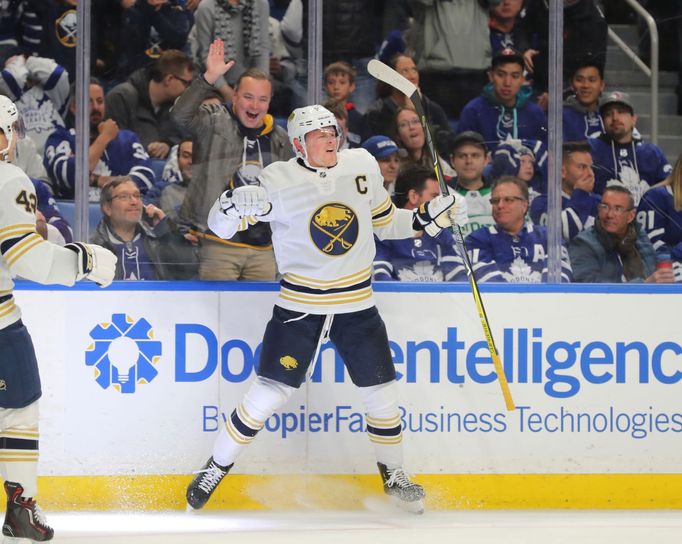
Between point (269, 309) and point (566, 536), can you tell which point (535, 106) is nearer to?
point (269, 309)

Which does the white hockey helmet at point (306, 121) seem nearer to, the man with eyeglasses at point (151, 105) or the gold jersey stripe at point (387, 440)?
the man with eyeglasses at point (151, 105)

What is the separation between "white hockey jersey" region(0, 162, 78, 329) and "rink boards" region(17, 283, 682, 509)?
0.79 metres

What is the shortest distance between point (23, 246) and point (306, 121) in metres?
1.05

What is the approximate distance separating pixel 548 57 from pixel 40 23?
1824mm

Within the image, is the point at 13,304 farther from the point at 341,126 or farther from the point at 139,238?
the point at 341,126

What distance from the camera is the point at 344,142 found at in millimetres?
4277

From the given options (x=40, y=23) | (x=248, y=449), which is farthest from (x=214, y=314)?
(x=40, y=23)

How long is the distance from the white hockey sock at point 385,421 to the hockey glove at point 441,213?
52 cm

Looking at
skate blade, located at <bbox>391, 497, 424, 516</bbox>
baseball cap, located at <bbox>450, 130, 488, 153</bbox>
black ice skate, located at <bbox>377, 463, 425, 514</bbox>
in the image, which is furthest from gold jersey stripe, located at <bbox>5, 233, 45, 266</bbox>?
baseball cap, located at <bbox>450, 130, 488, 153</bbox>

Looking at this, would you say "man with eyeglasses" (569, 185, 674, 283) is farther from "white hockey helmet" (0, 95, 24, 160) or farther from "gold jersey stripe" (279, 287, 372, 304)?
"white hockey helmet" (0, 95, 24, 160)

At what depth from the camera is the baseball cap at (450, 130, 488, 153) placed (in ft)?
14.1

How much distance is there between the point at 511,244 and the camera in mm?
4172

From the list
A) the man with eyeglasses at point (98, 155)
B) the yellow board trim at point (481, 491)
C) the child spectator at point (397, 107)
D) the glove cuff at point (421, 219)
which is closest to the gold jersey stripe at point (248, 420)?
the yellow board trim at point (481, 491)

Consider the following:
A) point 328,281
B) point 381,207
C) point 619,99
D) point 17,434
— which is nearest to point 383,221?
point 381,207
